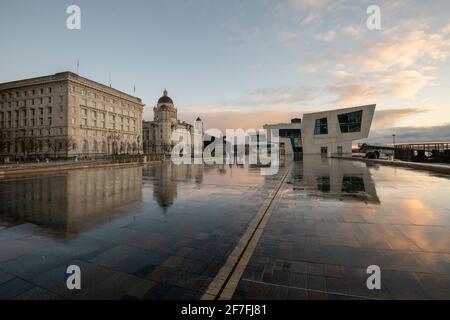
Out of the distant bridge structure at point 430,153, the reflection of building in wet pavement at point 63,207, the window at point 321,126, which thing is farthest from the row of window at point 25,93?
the distant bridge structure at point 430,153

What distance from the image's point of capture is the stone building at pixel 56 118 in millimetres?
67750

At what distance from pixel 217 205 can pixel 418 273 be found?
6.40m

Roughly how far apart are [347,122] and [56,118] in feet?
268

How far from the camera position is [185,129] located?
5797 inches

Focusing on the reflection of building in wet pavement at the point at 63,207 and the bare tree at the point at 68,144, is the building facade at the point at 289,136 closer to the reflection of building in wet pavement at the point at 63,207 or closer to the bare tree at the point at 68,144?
the bare tree at the point at 68,144

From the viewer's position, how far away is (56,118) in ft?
229

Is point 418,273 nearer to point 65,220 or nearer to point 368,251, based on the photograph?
point 368,251

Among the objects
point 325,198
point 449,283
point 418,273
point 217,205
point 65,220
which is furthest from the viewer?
point 325,198

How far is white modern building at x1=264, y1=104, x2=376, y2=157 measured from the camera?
63.2 meters

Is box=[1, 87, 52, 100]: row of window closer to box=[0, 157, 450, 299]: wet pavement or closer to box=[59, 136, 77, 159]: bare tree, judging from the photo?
box=[59, 136, 77, 159]: bare tree

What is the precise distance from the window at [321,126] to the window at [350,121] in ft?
13.1
